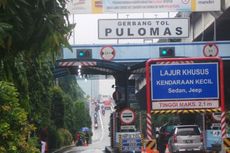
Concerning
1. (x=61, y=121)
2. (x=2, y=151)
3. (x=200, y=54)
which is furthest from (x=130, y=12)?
(x=2, y=151)

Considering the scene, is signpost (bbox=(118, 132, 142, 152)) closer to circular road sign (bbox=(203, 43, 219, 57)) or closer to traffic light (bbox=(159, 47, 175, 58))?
traffic light (bbox=(159, 47, 175, 58))

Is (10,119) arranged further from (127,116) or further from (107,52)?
(107,52)

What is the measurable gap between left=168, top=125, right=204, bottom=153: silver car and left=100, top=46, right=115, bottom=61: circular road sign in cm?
683

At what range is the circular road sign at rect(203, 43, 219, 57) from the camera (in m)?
32.6

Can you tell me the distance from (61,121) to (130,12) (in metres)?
14.2

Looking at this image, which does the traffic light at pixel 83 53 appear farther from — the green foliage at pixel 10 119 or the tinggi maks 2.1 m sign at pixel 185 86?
the green foliage at pixel 10 119

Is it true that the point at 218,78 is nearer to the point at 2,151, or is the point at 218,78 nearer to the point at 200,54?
the point at 2,151

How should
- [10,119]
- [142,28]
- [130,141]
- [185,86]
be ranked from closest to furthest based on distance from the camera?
[10,119]
[185,86]
[130,141]
[142,28]

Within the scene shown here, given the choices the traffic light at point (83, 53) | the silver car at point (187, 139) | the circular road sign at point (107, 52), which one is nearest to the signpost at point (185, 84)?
the silver car at point (187, 139)

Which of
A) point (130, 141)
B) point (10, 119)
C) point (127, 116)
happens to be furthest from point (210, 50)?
point (10, 119)

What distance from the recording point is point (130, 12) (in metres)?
30.2

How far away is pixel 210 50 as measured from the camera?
32969 mm

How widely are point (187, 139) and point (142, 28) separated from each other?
618cm

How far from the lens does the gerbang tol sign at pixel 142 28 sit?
100 ft
